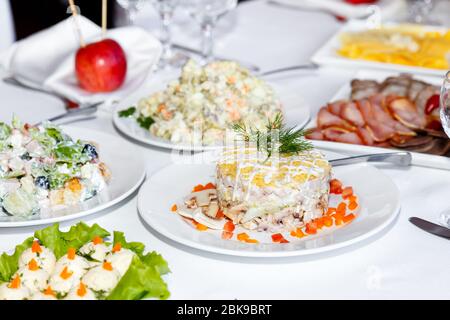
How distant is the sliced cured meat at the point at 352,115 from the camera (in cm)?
234

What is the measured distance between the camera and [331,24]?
12.4 feet

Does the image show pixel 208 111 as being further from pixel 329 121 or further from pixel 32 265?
pixel 32 265

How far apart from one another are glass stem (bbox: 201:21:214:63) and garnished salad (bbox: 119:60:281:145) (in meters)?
0.69

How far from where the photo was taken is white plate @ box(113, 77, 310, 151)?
7.51ft

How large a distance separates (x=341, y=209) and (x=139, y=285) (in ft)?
2.13

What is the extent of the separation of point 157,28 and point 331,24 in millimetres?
944

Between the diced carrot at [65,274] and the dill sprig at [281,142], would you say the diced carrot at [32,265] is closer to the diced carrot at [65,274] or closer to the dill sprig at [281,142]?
the diced carrot at [65,274]

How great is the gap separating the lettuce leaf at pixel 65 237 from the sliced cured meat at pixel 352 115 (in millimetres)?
1032

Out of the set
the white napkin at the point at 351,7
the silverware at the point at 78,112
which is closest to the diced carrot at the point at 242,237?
the silverware at the point at 78,112

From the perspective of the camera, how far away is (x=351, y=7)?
3812mm

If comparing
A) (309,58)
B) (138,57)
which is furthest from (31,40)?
(309,58)

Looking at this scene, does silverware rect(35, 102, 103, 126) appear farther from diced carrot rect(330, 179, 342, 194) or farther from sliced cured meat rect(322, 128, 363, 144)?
diced carrot rect(330, 179, 342, 194)

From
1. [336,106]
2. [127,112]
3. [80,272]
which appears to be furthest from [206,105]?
[80,272]
